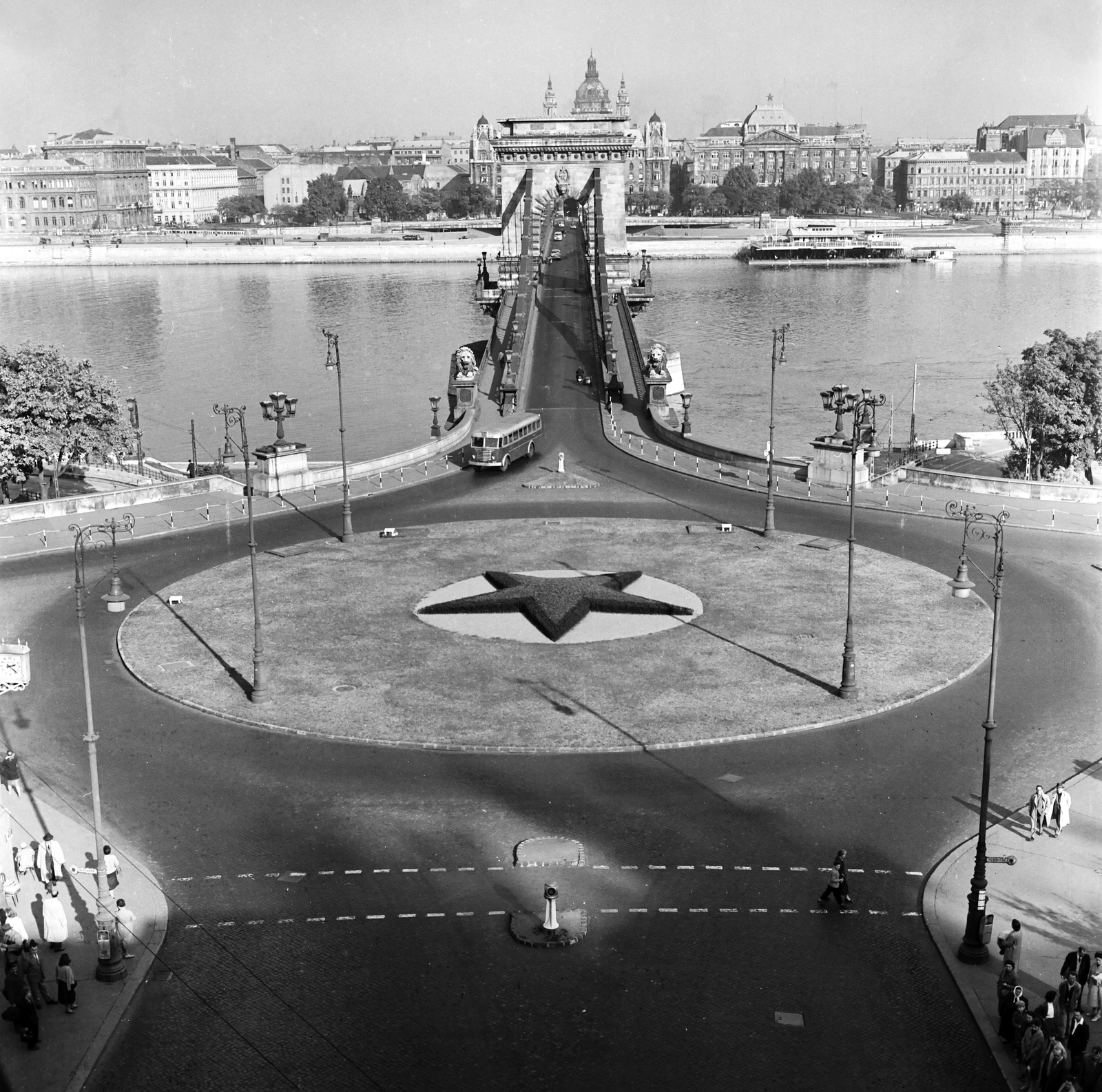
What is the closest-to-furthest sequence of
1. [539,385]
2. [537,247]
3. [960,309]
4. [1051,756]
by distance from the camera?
[1051,756]
[539,385]
[537,247]
[960,309]

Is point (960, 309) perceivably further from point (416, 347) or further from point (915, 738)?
point (915, 738)

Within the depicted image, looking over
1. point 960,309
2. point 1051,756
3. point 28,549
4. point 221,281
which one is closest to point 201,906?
point 1051,756

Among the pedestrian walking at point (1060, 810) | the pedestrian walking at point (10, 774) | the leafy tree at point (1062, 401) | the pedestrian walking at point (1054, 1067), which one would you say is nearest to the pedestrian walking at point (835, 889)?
the pedestrian walking at point (1060, 810)

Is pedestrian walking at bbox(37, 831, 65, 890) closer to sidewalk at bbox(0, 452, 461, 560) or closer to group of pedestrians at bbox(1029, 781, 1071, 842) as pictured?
group of pedestrians at bbox(1029, 781, 1071, 842)

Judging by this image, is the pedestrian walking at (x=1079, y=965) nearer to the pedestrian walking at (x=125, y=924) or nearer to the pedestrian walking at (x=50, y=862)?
the pedestrian walking at (x=125, y=924)

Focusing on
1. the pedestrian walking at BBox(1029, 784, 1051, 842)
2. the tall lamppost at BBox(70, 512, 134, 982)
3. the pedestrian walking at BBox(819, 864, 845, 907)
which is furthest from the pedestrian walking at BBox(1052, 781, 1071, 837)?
the tall lamppost at BBox(70, 512, 134, 982)
